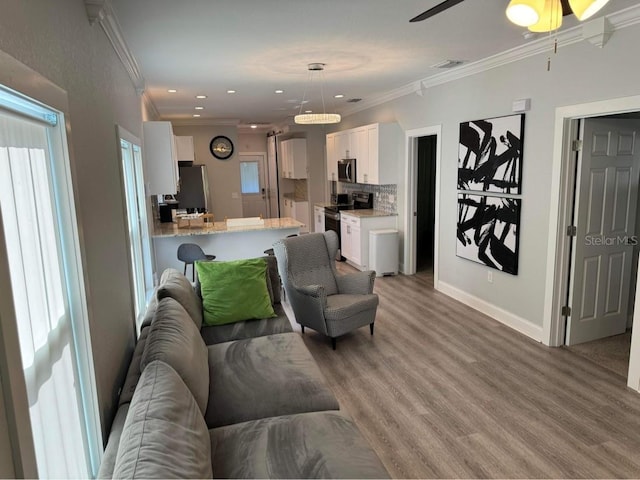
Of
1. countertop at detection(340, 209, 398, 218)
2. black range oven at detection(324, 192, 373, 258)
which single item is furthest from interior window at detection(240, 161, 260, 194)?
countertop at detection(340, 209, 398, 218)

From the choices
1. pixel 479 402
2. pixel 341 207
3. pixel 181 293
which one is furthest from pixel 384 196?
pixel 181 293

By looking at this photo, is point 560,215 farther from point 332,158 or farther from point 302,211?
point 302,211

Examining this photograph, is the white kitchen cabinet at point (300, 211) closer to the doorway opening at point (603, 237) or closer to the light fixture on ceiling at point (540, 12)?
the doorway opening at point (603, 237)

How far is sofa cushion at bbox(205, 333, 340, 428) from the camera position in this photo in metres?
2.25

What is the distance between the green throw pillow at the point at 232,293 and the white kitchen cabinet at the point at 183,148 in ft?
15.4

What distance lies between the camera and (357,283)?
4309 mm

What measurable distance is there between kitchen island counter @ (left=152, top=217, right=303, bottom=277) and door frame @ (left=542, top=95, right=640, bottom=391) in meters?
3.00

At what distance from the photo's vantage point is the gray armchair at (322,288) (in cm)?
388

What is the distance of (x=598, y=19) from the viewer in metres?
3.03

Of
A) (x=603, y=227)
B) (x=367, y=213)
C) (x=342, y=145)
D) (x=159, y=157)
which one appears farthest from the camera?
(x=342, y=145)

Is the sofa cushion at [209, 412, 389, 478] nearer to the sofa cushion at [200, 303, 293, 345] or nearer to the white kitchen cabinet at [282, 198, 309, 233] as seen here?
the sofa cushion at [200, 303, 293, 345]

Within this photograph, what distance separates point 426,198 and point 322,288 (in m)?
4.38

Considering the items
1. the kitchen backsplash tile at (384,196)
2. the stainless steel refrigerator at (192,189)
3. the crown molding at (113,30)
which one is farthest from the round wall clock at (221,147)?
the crown molding at (113,30)

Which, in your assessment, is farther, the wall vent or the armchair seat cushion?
the wall vent
